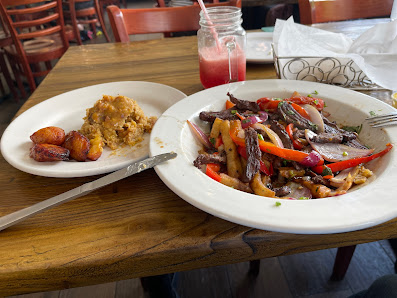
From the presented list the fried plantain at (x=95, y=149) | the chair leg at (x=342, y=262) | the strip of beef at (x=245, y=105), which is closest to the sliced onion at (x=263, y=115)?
the strip of beef at (x=245, y=105)

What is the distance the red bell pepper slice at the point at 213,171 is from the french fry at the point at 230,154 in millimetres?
34

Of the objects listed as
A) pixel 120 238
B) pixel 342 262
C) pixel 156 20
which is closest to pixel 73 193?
pixel 120 238

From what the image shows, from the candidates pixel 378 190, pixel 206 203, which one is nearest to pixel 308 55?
pixel 378 190

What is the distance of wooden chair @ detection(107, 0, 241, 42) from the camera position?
6.59ft

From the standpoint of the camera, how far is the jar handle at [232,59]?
4.00 ft

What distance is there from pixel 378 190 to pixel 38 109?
1150mm

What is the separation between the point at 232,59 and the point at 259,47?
502 millimetres

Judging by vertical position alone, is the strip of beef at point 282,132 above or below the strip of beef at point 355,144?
above

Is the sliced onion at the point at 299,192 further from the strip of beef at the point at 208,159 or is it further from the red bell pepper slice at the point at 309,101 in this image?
the red bell pepper slice at the point at 309,101

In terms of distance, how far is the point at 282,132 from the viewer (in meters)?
0.92

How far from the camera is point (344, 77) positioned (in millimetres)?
1252

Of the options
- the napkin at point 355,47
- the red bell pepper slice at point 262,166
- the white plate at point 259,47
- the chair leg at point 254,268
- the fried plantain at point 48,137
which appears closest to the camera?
the red bell pepper slice at point 262,166

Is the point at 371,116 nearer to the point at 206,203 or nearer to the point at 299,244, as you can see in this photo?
the point at 299,244

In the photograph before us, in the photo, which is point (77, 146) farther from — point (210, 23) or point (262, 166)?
point (210, 23)
